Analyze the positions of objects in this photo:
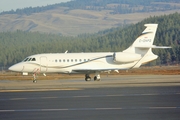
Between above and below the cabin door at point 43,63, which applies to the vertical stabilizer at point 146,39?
above

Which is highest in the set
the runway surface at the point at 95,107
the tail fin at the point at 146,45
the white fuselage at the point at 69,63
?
the tail fin at the point at 146,45

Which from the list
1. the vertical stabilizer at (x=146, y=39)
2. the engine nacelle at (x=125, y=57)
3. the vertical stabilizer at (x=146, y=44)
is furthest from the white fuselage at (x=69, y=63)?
the vertical stabilizer at (x=146, y=39)

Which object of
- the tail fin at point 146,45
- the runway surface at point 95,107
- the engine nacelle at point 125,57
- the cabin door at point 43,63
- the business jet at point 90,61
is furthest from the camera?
the cabin door at point 43,63

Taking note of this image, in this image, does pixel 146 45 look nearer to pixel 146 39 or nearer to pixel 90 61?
pixel 146 39

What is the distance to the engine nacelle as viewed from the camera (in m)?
50.7

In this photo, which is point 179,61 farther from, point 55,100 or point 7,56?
point 55,100

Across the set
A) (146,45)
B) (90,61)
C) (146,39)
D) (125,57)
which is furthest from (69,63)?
(146,39)

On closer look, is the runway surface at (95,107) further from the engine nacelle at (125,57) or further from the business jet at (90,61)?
the business jet at (90,61)

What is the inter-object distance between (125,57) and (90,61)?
3324 millimetres

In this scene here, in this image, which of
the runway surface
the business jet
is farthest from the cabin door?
the runway surface

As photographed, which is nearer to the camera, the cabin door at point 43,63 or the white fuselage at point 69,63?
the white fuselage at point 69,63

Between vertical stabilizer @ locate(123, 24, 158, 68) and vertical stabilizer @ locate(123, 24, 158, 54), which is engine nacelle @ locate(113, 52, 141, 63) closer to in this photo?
vertical stabilizer @ locate(123, 24, 158, 68)

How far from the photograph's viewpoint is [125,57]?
50.9m

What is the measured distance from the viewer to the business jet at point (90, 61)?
169ft
